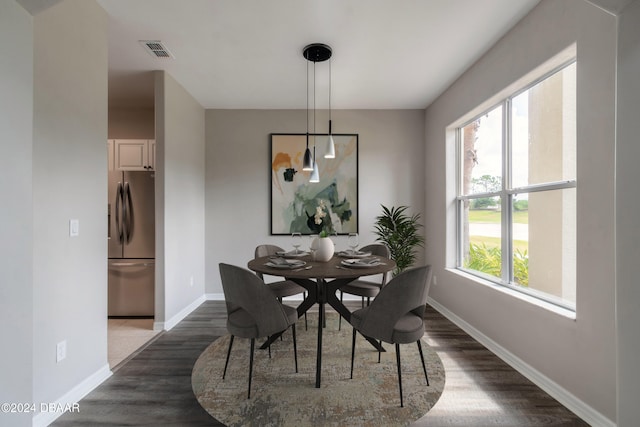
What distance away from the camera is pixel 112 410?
1.89 metres

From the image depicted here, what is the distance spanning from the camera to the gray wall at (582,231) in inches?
65.4

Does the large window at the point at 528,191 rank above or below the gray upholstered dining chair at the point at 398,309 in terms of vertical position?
above

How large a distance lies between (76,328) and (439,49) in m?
3.77

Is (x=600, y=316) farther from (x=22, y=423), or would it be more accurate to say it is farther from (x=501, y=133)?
(x=22, y=423)

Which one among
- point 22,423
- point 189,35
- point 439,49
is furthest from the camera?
point 439,49

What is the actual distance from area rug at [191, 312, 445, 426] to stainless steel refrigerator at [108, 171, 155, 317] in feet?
4.62

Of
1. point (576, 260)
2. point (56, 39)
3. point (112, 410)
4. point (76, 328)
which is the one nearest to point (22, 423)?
point (112, 410)

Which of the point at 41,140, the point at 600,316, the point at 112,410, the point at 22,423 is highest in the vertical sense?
the point at 41,140

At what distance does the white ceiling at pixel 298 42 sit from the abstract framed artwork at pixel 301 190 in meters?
0.76

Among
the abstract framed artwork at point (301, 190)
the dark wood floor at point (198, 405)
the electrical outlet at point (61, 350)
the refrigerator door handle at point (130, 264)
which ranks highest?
the abstract framed artwork at point (301, 190)

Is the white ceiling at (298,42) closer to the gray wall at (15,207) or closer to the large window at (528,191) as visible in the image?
the large window at (528,191)

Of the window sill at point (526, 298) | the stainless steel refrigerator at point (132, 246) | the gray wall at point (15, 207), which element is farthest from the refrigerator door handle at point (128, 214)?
the window sill at point (526, 298)

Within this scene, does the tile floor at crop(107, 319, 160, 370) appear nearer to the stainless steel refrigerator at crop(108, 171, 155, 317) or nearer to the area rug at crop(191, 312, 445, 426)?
the stainless steel refrigerator at crop(108, 171, 155, 317)

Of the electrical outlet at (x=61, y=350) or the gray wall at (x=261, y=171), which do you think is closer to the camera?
the electrical outlet at (x=61, y=350)
